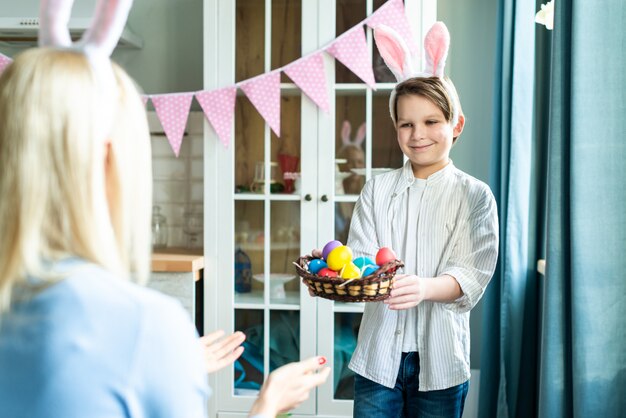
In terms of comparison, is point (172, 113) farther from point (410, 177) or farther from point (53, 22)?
point (53, 22)

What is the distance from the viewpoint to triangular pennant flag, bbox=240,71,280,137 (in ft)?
9.54

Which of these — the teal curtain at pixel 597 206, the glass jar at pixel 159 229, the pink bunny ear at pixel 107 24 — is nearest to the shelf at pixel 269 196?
the glass jar at pixel 159 229

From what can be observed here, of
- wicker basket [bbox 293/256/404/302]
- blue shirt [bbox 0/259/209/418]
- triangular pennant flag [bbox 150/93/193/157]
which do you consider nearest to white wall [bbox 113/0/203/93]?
triangular pennant flag [bbox 150/93/193/157]

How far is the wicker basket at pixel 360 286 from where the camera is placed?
4.98ft

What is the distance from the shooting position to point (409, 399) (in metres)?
1.75

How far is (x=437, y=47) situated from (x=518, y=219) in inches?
42.3

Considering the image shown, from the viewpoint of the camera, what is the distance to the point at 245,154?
2.97 metres

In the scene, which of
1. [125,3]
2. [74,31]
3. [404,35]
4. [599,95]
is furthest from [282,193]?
[125,3]

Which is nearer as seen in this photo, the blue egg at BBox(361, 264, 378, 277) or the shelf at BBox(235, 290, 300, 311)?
the blue egg at BBox(361, 264, 378, 277)

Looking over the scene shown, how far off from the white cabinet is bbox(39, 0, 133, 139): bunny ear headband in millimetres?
1966

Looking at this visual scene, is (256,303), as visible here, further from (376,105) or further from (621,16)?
(621,16)

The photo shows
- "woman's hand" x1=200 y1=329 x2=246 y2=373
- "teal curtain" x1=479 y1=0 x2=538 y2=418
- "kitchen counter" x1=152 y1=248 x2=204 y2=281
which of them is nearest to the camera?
"woman's hand" x1=200 y1=329 x2=246 y2=373

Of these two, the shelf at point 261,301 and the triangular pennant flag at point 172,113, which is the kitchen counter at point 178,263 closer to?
the shelf at point 261,301

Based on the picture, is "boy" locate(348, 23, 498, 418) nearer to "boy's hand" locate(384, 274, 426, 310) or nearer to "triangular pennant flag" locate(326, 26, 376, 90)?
"boy's hand" locate(384, 274, 426, 310)
